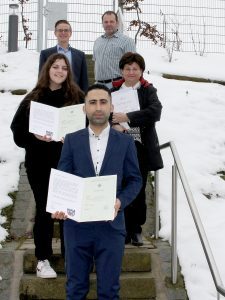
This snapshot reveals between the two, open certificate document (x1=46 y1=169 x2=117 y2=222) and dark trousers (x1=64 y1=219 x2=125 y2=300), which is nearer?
open certificate document (x1=46 y1=169 x2=117 y2=222)

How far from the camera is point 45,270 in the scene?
4.24 metres

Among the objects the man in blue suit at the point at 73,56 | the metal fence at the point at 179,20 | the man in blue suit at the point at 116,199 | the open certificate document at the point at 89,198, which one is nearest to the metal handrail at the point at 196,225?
the man in blue suit at the point at 116,199

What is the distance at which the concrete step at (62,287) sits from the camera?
4.21 metres

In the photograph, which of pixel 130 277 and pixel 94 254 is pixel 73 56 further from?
pixel 94 254

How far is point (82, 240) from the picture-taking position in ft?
10.9

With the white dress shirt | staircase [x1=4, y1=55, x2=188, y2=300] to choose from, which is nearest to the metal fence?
staircase [x1=4, y1=55, x2=188, y2=300]

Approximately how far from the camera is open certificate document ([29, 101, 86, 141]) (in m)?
4.03

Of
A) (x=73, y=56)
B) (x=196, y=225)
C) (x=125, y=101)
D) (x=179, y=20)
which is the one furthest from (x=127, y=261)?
(x=179, y=20)

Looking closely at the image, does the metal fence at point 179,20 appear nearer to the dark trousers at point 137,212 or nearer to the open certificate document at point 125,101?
the open certificate document at point 125,101

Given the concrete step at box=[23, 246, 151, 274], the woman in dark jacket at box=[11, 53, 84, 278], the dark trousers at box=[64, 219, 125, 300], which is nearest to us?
the dark trousers at box=[64, 219, 125, 300]

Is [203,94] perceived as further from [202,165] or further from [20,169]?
[20,169]

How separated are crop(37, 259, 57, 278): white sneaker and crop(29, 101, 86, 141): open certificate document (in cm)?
100

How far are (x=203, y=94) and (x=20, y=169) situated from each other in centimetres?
419

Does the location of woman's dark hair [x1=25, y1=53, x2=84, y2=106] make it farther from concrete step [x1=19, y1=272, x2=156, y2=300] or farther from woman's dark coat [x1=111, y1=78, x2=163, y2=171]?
concrete step [x1=19, y1=272, x2=156, y2=300]
